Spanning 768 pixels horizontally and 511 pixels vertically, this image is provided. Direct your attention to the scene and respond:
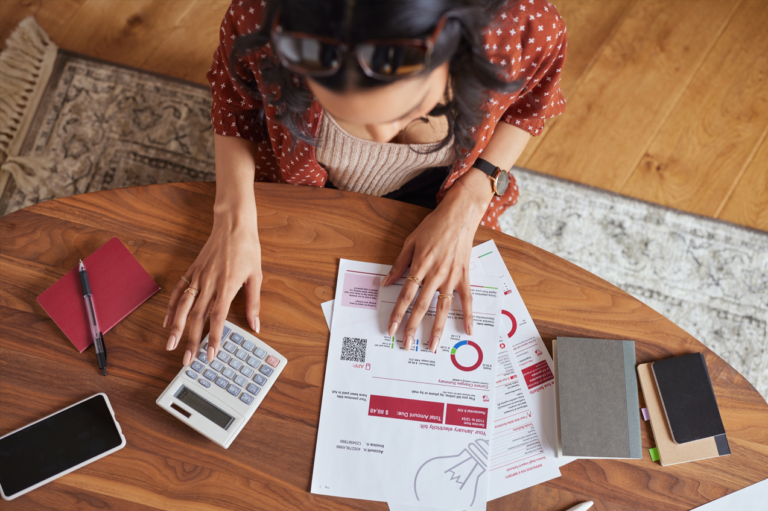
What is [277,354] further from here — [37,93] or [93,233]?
[37,93]

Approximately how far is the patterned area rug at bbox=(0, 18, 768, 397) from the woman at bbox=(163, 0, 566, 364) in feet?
1.87

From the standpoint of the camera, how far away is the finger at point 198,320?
71 cm

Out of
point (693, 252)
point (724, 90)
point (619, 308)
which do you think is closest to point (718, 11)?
point (724, 90)

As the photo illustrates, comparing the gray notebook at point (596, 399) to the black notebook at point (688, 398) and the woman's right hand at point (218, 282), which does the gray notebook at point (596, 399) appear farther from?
the woman's right hand at point (218, 282)

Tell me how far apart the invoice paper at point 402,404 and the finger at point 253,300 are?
0.12 meters

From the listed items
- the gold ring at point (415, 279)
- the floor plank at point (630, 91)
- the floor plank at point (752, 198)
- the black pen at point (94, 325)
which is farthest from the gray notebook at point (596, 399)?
the floor plank at point (752, 198)

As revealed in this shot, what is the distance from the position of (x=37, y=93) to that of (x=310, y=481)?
1.48m

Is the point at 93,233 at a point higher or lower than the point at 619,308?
lower

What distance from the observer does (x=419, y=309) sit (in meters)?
0.74

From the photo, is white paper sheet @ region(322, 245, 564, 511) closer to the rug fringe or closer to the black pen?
the black pen

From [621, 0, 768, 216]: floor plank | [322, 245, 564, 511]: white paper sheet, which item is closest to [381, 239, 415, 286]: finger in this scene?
[322, 245, 564, 511]: white paper sheet

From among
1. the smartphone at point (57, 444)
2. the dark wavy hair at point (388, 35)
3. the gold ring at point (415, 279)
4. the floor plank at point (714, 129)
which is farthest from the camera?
the floor plank at point (714, 129)

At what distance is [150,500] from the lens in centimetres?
67

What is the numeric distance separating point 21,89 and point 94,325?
46.1 inches
